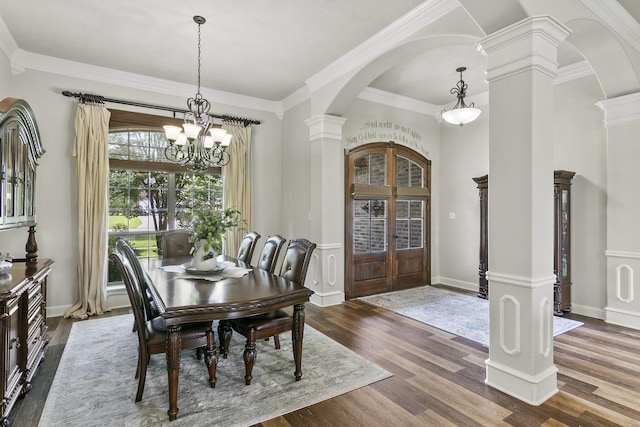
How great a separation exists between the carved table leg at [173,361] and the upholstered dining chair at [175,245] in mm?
2273

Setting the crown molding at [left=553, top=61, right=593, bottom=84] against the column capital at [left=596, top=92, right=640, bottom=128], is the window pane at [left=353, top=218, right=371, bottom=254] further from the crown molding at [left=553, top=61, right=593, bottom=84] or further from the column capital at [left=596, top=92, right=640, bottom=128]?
the column capital at [left=596, top=92, right=640, bottom=128]

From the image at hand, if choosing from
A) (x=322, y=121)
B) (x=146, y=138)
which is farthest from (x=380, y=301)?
(x=146, y=138)

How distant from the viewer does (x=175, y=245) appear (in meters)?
4.30

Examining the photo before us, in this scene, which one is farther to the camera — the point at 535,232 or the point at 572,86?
the point at 572,86

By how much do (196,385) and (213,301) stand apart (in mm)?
816

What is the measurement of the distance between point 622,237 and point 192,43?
5184 mm

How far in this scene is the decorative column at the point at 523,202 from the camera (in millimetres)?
2283

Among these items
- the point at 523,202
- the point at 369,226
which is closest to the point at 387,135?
the point at 369,226

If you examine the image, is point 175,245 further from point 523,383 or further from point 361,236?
point 523,383

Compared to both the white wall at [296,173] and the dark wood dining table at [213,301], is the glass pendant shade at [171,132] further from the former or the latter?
the white wall at [296,173]

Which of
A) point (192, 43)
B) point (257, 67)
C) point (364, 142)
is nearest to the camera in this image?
point (192, 43)

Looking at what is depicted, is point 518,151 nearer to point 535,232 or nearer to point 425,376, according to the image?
point 535,232

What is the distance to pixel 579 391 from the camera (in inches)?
96.9

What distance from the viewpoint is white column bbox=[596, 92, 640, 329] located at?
12.3ft
